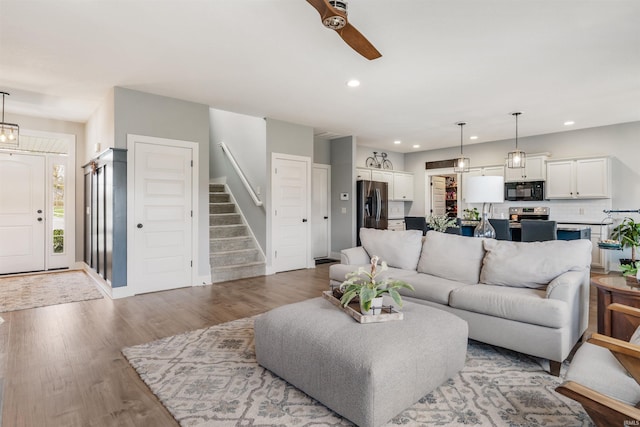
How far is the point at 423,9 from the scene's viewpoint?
2.55 m

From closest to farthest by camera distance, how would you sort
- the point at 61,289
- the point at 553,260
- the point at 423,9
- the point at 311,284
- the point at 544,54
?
the point at 423,9, the point at 553,260, the point at 544,54, the point at 61,289, the point at 311,284

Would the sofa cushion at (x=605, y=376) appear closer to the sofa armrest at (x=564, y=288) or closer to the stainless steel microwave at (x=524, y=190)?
the sofa armrest at (x=564, y=288)

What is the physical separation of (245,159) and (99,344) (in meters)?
4.16

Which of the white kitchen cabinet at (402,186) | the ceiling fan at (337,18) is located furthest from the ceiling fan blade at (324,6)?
the white kitchen cabinet at (402,186)

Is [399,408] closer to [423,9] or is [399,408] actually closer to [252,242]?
[423,9]

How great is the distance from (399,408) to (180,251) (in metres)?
3.81

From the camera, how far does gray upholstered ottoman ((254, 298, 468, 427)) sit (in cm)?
171

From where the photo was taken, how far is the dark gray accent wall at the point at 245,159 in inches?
231

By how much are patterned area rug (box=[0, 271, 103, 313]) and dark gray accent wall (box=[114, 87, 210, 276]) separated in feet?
5.03

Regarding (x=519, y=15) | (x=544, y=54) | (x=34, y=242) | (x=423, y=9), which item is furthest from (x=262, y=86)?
(x=34, y=242)

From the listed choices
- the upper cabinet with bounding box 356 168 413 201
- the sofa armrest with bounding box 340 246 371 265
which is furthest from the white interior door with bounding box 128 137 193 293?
the upper cabinet with bounding box 356 168 413 201

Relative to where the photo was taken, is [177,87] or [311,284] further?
[311,284]

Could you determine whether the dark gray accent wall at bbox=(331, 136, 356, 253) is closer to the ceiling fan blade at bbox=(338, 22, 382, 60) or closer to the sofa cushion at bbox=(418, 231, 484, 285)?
the sofa cushion at bbox=(418, 231, 484, 285)

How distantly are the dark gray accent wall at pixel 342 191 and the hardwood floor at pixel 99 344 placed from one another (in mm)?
2277
